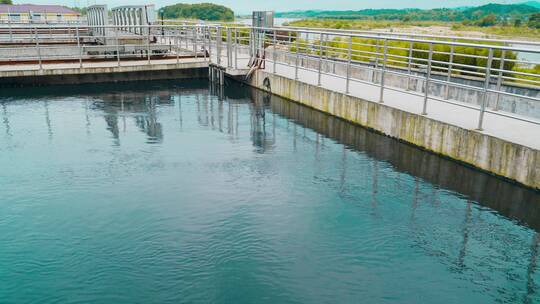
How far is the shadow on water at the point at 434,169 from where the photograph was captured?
290 inches

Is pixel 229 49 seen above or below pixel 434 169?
above

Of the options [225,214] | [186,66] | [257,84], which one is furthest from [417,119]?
[186,66]

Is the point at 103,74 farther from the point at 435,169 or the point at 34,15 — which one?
the point at 34,15

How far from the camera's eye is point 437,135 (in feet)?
30.5

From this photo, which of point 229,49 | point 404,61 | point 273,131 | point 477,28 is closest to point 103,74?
point 229,49

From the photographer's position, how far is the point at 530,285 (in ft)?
17.7

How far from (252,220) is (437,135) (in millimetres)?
4293

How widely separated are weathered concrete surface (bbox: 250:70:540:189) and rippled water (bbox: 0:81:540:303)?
0.82 feet

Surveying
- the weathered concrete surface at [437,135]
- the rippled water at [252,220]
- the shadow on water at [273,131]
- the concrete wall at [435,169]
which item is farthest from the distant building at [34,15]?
the rippled water at [252,220]

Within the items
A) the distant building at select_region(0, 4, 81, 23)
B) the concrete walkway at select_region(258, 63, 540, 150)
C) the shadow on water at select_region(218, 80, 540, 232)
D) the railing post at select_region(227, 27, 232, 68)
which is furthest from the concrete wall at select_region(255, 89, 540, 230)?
the distant building at select_region(0, 4, 81, 23)

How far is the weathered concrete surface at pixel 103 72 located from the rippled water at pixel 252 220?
5.57 m

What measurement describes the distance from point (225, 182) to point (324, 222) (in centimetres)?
207

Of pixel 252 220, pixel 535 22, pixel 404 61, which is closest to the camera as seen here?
pixel 252 220

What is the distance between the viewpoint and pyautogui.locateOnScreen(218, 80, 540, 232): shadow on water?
736 cm
